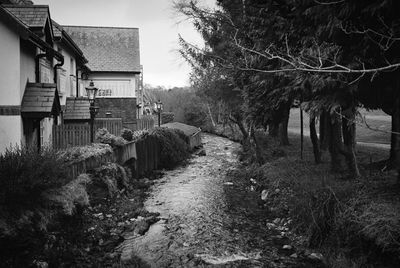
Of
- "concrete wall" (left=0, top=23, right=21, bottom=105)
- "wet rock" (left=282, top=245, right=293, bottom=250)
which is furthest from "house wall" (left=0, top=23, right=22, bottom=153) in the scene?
"wet rock" (left=282, top=245, right=293, bottom=250)

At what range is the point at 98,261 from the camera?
7.48 meters

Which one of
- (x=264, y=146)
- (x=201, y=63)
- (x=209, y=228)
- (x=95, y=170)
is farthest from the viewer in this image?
(x=264, y=146)

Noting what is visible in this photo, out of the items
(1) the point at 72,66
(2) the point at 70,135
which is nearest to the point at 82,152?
(2) the point at 70,135

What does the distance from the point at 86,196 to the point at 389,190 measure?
772 centimetres

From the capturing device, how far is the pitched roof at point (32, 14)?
14039 millimetres

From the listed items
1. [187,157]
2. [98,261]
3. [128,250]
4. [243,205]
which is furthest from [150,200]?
[187,157]

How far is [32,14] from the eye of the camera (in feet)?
46.6

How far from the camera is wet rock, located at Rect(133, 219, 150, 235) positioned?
9.66 metres

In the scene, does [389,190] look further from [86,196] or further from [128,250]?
[86,196]

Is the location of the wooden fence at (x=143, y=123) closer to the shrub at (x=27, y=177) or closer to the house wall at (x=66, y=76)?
the house wall at (x=66, y=76)

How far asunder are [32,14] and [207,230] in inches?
430

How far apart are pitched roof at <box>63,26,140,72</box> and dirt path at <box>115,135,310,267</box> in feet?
57.5

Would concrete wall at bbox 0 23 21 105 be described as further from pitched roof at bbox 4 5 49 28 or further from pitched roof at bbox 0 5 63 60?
pitched roof at bbox 4 5 49 28

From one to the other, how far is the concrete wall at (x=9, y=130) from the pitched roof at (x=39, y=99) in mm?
438
